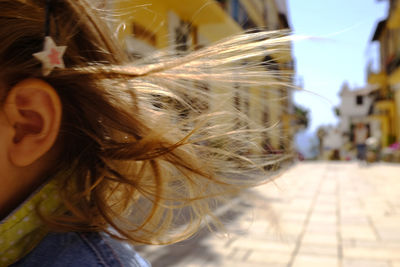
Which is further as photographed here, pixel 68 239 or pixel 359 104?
pixel 359 104

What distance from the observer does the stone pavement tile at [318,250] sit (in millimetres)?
3140

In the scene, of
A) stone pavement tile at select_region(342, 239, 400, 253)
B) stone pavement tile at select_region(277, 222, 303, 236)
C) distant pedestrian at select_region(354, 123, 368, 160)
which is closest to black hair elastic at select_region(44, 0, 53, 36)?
Result: stone pavement tile at select_region(342, 239, 400, 253)

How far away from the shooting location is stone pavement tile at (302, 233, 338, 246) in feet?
11.4

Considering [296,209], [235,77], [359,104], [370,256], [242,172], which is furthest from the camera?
[359,104]

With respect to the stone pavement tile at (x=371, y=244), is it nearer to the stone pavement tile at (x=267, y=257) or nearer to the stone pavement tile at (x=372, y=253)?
the stone pavement tile at (x=372, y=253)

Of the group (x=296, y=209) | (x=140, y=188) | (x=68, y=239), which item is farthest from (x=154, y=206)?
(x=296, y=209)

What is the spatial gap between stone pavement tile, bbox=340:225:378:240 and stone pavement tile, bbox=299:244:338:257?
393 millimetres

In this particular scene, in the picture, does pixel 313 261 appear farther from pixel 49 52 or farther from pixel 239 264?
pixel 49 52

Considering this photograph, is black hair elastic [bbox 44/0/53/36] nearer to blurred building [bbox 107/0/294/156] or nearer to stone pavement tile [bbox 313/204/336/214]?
blurred building [bbox 107/0/294/156]

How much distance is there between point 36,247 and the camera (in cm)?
73

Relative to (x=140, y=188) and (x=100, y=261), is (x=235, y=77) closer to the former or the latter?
(x=140, y=188)

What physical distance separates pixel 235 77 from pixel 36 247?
0.50 meters

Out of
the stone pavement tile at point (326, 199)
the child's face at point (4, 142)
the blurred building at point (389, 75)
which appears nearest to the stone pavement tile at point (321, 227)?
the stone pavement tile at point (326, 199)

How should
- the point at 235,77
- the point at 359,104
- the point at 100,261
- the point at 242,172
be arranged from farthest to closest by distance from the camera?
the point at 359,104 → the point at 242,172 → the point at 235,77 → the point at 100,261
